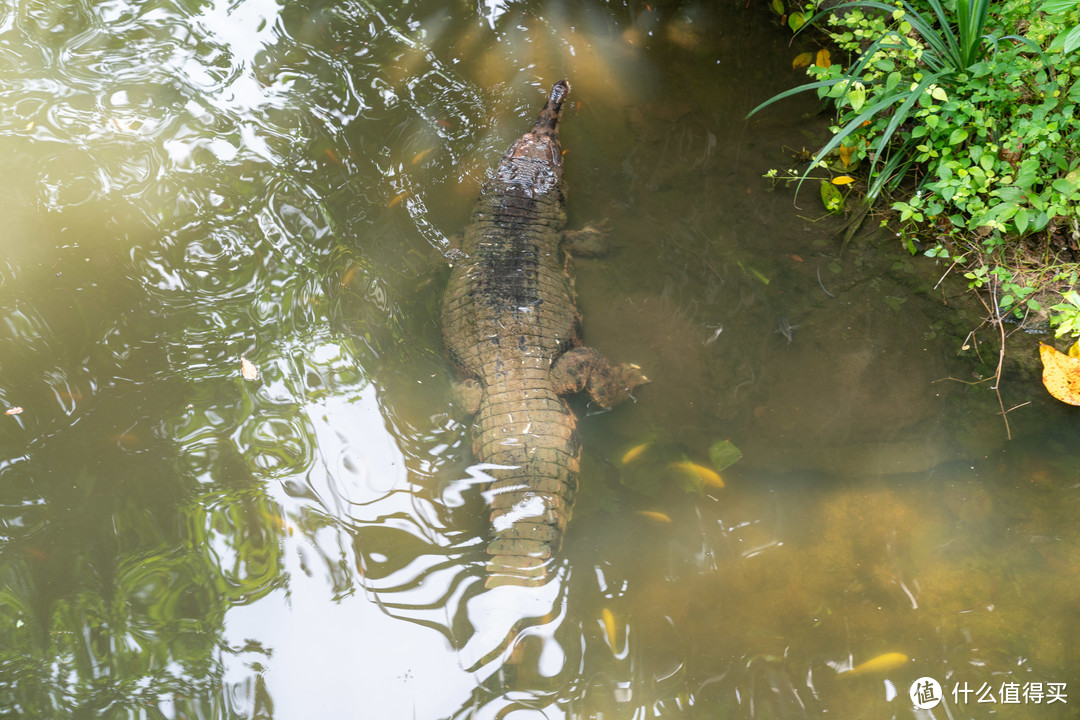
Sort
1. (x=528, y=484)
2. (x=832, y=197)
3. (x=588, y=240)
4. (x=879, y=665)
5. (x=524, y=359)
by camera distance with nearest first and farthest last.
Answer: (x=879, y=665)
(x=528, y=484)
(x=524, y=359)
(x=832, y=197)
(x=588, y=240)

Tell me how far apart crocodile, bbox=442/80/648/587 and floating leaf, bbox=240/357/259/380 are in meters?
1.19

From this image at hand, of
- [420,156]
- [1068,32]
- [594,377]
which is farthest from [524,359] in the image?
[1068,32]

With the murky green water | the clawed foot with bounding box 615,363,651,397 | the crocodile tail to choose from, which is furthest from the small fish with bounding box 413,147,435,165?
the clawed foot with bounding box 615,363,651,397

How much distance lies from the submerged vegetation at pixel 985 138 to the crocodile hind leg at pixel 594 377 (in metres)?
1.76

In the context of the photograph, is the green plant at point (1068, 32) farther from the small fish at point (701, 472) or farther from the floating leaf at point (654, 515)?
the floating leaf at point (654, 515)

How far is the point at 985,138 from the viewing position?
369 centimetres

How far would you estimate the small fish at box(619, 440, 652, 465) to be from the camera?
391 cm

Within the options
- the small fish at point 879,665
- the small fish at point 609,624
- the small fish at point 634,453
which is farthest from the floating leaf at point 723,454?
the small fish at point 879,665

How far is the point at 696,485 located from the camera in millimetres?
3746

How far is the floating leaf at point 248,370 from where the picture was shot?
3.94 m

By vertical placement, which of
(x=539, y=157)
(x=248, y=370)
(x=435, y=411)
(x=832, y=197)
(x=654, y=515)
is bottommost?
(x=654, y=515)

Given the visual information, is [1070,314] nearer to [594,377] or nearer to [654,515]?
[654,515]

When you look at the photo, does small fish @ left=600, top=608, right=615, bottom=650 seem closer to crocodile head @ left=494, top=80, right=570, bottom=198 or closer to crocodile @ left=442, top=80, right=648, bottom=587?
crocodile @ left=442, top=80, right=648, bottom=587

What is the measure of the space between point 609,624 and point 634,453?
1008 millimetres
